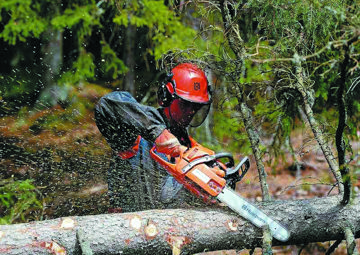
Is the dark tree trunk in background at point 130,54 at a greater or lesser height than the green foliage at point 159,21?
lesser

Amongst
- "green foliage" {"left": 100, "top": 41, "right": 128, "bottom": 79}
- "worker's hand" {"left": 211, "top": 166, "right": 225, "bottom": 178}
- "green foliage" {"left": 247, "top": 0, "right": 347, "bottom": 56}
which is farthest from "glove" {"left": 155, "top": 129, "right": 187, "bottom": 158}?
"green foliage" {"left": 100, "top": 41, "right": 128, "bottom": 79}

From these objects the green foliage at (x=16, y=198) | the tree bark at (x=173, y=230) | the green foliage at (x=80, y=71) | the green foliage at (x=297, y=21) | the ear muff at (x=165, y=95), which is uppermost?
the green foliage at (x=297, y=21)

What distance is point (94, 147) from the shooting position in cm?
678

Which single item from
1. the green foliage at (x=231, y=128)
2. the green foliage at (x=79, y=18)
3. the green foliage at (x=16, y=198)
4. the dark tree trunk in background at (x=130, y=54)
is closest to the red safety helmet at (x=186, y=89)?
the green foliage at (x=231, y=128)

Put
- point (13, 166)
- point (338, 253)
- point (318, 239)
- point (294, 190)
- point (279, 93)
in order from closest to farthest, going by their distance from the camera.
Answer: point (318, 239) < point (279, 93) < point (338, 253) < point (13, 166) < point (294, 190)

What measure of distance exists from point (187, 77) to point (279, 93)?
105 cm

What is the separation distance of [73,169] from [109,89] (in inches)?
89.1

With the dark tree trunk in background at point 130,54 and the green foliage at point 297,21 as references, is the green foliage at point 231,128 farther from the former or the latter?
the dark tree trunk in background at point 130,54

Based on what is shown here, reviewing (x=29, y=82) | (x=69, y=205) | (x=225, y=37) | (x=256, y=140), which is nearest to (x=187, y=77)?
(x=225, y=37)

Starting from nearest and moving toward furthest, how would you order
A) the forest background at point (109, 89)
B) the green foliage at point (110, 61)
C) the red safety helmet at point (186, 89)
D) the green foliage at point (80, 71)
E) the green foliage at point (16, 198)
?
the red safety helmet at point (186, 89) → the forest background at point (109, 89) → the green foliage at point (16, 198) → the green foliage at point (80, 71) → the green foliage at point (110, 61)

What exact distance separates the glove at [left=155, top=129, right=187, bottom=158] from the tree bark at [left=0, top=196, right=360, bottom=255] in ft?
1.62

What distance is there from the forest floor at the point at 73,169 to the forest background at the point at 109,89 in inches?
0.8

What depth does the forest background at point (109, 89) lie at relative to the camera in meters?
4.56

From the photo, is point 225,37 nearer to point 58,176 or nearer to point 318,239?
point 318,239
